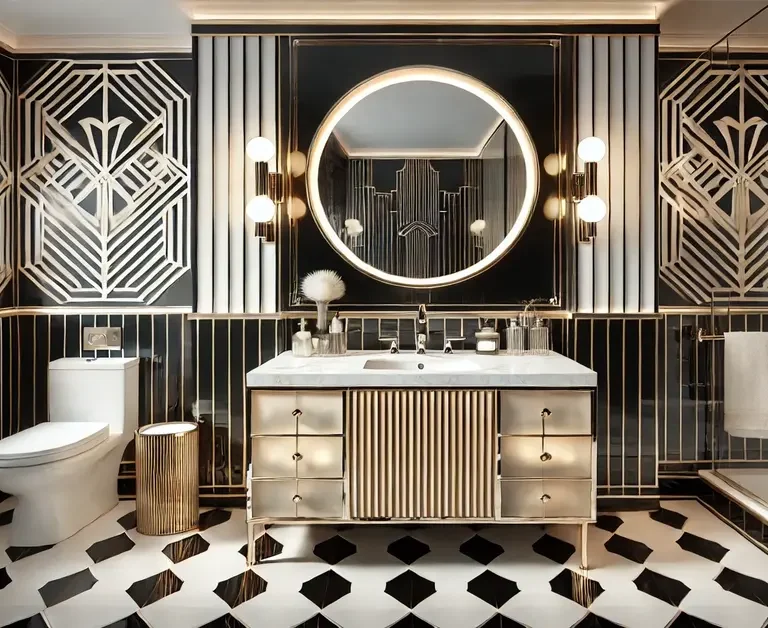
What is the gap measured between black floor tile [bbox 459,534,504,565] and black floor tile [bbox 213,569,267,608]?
0.86 metres

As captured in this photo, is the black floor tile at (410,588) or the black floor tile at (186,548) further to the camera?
the black floor tile at (186,548)

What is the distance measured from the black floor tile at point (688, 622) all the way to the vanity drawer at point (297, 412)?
134 centimetres

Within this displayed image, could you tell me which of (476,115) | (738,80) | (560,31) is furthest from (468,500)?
(738,80)

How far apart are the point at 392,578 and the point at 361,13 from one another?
2.61m

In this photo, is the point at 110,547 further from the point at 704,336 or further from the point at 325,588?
the point at 704,336

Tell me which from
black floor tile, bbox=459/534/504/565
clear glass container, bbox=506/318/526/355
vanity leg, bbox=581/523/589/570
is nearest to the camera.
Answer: vanity leg, bbox=581/523/589/570

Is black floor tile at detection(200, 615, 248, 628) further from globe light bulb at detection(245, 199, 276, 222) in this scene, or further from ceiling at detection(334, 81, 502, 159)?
ceiling at detection(334, 81, 502, 159)

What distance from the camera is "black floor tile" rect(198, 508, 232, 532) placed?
8.76ft

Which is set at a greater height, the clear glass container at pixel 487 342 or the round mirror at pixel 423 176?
the round mirror at pixel 423 176

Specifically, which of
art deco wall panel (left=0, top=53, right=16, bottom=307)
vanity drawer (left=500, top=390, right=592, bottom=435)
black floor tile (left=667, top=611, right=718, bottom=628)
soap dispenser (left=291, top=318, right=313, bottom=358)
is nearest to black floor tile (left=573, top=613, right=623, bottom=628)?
black floor tile (left=667, top=611, right=718, bottom=628)

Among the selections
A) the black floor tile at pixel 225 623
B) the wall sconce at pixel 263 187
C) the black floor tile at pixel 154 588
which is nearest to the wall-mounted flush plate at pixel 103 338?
the wall sconce at pixel 263 187

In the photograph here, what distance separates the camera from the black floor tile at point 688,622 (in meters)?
1.86

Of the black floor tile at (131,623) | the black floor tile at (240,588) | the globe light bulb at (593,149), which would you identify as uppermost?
the globe light bulb at (593,149)

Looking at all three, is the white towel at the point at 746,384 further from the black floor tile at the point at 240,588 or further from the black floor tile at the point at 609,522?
the black floor tile at the point at 240,588
